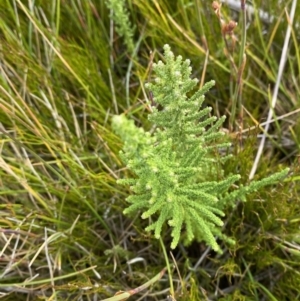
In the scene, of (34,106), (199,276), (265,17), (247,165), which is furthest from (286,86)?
(34,106)

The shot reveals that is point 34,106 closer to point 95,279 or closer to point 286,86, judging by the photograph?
point 95,279

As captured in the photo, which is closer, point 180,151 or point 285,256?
point 180,151

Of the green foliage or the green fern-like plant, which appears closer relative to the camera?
the green fern-like plant

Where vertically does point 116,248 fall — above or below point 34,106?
below

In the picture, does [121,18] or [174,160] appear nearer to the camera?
[174,160]

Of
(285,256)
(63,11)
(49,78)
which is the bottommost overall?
(285,256)

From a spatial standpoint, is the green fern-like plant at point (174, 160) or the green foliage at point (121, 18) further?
the green foliage at point (121, 18)

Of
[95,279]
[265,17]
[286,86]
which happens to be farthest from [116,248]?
[265,17]

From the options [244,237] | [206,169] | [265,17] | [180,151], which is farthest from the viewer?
[265,17]

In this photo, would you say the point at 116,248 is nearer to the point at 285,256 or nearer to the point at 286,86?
the point at 285,256

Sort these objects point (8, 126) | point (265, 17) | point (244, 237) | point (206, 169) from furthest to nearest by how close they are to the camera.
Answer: point (265, 17)
point (8, 126)
point (244, 237)
point (206, 169)
